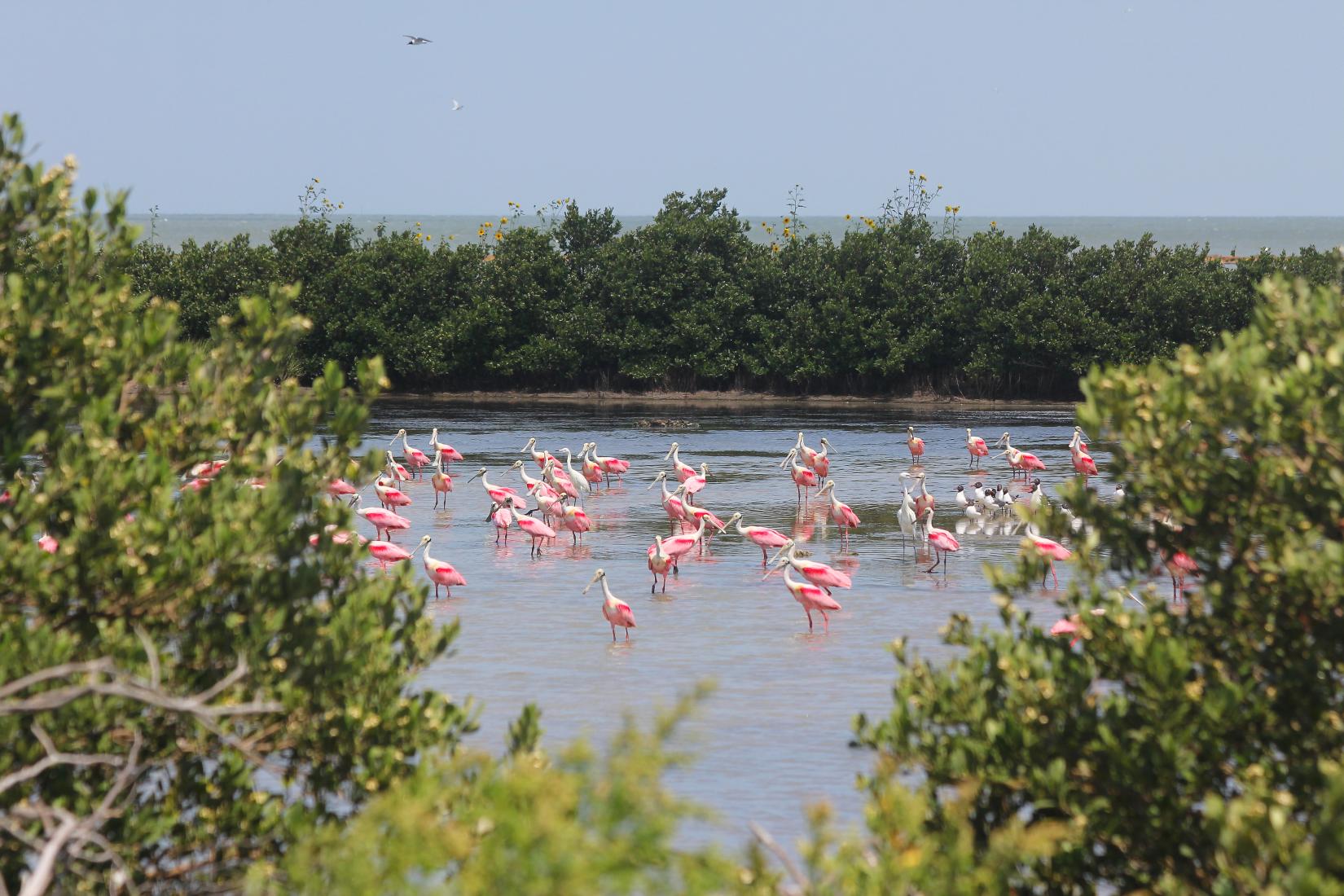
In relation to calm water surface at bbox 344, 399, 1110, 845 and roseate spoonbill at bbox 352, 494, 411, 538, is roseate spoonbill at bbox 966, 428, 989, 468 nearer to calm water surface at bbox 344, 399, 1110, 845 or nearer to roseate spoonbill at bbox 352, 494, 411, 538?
calm water surface at bbox 344, 399, 1110, 845

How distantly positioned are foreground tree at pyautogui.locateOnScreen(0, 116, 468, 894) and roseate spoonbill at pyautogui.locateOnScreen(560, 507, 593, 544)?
55.1ft

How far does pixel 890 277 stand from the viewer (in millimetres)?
54625

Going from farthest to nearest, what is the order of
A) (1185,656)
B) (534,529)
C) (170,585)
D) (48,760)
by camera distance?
(534,529), (170,585), (1185,656), (48,760)

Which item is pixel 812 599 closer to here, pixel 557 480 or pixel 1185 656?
pixel 557 480

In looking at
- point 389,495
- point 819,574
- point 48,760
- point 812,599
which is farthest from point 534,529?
point 48,760

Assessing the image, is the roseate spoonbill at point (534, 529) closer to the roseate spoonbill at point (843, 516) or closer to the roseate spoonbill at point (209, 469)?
the roseate spoonbill at point (843, 516)

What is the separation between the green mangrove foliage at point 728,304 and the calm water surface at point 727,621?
1521cm

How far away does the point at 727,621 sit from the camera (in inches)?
779

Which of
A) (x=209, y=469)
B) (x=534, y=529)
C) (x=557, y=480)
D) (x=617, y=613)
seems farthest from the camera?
(x=557, y=480)

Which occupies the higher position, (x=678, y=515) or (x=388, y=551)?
(x=388, y=551)

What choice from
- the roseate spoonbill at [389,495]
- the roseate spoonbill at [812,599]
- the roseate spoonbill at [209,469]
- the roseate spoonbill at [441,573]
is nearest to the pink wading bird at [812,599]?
the roseate spoonbill at [812,599]

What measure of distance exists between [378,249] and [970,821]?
169ft

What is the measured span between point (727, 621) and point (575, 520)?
6257 millimetres

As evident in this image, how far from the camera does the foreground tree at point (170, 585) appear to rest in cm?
741
